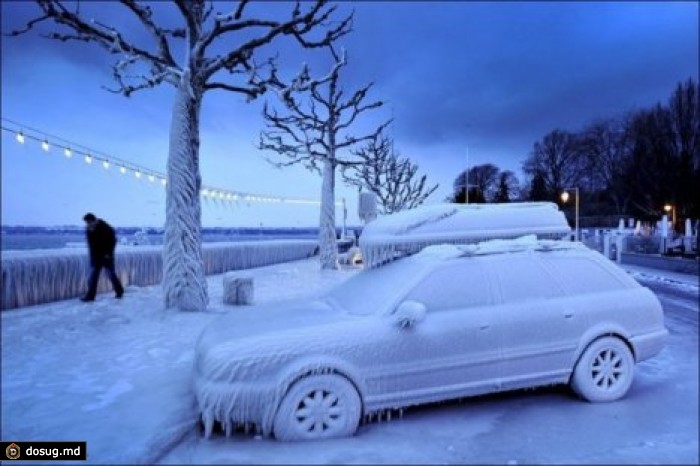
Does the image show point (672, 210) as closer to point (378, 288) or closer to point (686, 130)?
point (686, 130)

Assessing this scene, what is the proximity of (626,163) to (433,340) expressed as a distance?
31984 mm

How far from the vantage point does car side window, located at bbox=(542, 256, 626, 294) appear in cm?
450

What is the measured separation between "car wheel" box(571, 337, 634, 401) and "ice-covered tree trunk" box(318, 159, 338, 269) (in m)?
15.1

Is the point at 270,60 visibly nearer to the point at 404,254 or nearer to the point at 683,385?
the point at 404,254

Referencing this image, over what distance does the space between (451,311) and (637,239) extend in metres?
23.8

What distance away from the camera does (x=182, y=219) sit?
9102 mm

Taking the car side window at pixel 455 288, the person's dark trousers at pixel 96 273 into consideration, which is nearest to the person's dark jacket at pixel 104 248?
the person's dark trousers at pixel 96 273

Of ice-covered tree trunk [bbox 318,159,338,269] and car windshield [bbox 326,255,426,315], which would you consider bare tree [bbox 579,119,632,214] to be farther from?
car windshield [bbox 326,255,426,315]

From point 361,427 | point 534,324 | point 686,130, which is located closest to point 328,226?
point 534,324

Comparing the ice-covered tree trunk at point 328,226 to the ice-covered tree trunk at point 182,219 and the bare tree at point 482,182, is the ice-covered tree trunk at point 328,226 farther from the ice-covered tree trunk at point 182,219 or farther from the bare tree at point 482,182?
the bare tree at point 482,182

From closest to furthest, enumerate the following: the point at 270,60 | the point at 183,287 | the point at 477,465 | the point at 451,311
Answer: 1. the point at 477,465
2. the point at 451,311
3. the point at 183,287
4. the point at 270,60

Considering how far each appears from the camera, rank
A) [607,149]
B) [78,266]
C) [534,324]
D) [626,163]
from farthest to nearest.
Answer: [626,163], [607,149], [78,266], [534,324]

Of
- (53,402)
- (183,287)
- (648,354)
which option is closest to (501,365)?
(648,354)

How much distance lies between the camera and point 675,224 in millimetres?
34000
